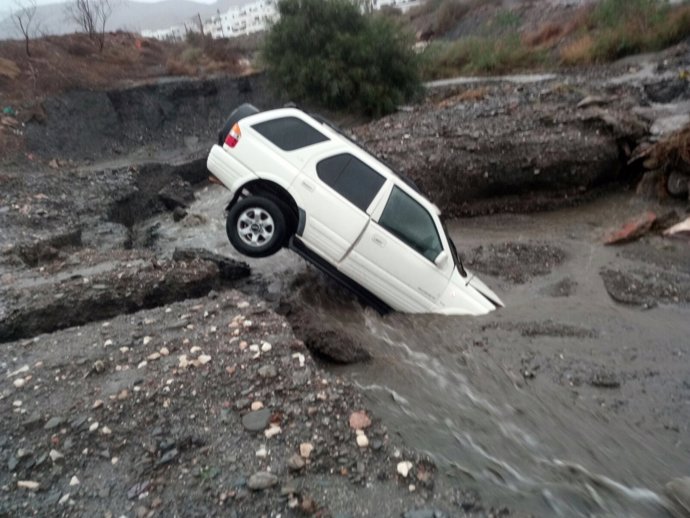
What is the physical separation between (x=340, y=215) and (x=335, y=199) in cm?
20

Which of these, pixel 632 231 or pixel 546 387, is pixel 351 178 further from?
pixel 632 231

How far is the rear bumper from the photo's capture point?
21.7ft

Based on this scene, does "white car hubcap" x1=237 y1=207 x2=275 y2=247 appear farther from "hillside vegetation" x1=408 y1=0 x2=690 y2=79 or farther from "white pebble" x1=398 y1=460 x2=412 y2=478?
"hillside vegetation" x1=408 y1=0 x2=690 y2=79

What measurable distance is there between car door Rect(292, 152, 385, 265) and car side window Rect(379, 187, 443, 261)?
0.22 m

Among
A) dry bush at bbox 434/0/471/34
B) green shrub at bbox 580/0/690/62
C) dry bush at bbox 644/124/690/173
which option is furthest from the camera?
dry bush at bbox 434/0/471/34

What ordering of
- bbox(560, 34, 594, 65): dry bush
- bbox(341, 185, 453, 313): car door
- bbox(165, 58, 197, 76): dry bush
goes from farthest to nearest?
bbox(165, 58, 197, 76): dry bush < bbox(560, 34, 594, 65): dry bush < bbox(341, 185, 453, 313): car door

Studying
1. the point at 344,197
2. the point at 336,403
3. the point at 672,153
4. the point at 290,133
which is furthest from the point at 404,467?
the point at 672,153

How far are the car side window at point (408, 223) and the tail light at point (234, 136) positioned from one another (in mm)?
2061

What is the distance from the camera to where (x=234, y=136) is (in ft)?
21.8

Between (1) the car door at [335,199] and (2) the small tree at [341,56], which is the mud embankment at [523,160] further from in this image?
(2) the small tree at [341,56]

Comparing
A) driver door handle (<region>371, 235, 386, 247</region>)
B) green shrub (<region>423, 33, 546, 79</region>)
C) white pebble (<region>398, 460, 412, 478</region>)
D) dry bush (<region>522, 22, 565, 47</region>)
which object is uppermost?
dry bush (<region>522, 22, 565, 47</region>)

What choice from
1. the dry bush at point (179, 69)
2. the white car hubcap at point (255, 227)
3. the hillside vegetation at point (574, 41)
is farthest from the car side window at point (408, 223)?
the dry bush at point (179, 69)

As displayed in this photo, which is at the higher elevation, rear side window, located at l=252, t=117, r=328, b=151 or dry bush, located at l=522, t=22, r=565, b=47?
dry bush, located at l=522, t=22, r=565, b=47

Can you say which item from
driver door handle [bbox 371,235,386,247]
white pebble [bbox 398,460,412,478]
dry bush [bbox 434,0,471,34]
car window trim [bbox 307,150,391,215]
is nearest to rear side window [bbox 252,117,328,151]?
car window trim [bbox 307,150,391,215]
